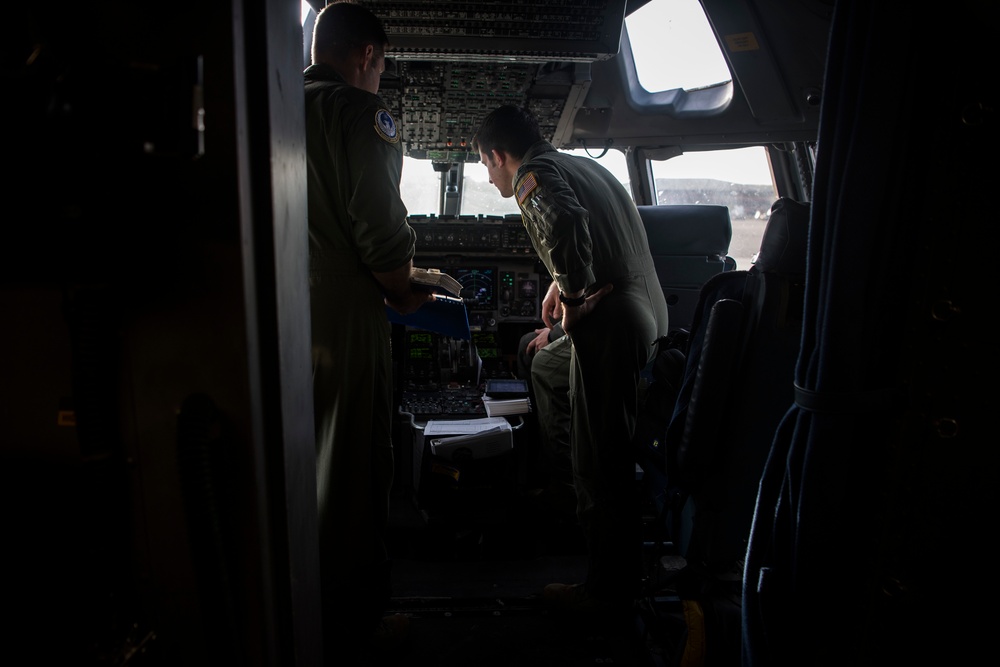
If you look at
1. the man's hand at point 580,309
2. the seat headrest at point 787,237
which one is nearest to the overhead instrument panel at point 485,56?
the man's hand at point 580,309

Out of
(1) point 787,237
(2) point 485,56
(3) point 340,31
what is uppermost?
(2) point 485,56

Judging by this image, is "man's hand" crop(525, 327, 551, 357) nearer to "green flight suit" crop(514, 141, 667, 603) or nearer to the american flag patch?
"green flight suit" crop(514, 141, 667, 603)

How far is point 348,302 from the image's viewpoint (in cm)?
144

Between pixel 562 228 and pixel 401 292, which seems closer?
pixel 401 292

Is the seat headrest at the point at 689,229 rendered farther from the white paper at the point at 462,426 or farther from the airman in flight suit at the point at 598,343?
the white paper at the point at 462,426

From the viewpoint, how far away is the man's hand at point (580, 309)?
1.76 metres

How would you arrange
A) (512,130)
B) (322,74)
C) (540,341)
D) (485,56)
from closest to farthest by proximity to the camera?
(322,74) → (512,130) → (485,56) → (540,341)

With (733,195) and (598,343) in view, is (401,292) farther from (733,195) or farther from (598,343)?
(733,195)

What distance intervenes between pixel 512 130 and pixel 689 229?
4.74 ft

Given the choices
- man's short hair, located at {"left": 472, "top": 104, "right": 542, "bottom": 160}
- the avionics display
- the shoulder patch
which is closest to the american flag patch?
man's short hair, located at {"left": 472, "top": 104, "right": 542, "bottom": 160}

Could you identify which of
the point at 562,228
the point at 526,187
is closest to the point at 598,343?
the point at 562,228

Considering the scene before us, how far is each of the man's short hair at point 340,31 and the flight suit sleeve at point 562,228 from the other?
2.17 feet

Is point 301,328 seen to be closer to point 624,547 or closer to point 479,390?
point 624,547

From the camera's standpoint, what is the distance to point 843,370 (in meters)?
0.86
